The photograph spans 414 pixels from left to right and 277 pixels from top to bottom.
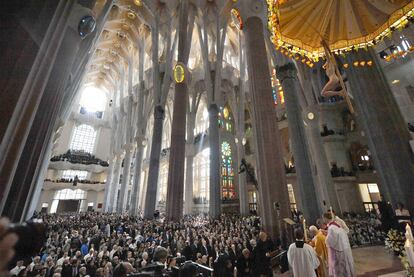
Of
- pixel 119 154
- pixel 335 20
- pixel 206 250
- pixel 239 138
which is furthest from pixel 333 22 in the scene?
pixel 119 154

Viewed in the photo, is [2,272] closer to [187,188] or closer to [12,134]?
[12,134]

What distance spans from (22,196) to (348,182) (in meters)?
22.1

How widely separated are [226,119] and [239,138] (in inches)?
314

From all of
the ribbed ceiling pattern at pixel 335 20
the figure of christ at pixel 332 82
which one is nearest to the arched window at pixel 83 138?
the ribbed ceiling pattern at pixel 335 20

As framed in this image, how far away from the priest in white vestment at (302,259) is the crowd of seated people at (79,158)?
117ft

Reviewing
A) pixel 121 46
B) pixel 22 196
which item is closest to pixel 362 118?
pixel 22 196

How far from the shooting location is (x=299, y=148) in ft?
34.8

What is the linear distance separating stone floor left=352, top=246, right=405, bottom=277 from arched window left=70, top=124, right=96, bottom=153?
4030 centimetres

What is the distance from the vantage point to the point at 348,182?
1786cm

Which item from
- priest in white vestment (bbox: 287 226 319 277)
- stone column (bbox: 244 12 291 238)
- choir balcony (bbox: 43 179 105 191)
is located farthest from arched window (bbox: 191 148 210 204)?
priest in white vestment (bbox: 287 226 319 277)

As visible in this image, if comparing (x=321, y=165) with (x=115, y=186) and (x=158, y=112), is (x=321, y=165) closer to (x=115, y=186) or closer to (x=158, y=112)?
(x=158, y=112)

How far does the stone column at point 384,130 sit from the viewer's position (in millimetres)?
6254

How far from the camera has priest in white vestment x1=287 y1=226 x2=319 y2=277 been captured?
3.39m

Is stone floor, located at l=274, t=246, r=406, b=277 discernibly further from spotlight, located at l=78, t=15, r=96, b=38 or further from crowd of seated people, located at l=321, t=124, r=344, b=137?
crowd of seated people, located at l=321, t=124, r=344, b=137
